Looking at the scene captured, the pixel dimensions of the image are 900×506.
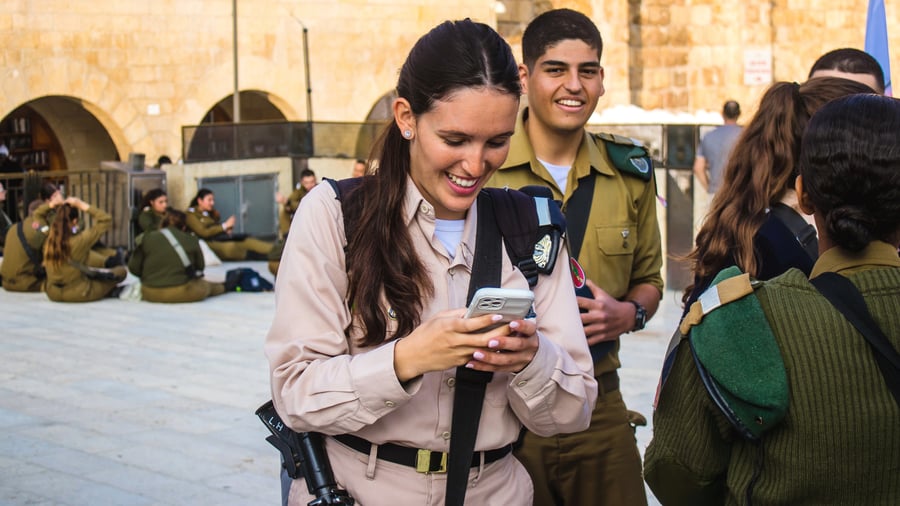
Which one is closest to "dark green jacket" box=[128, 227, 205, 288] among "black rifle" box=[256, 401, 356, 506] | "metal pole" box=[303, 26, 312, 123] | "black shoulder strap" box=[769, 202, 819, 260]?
"black shoulder strap" box=[769, 202, 819, 260]

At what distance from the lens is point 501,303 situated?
78.6 inches

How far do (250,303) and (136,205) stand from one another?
498 centimetres

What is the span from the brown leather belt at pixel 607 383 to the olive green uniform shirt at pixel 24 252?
32.5 ft

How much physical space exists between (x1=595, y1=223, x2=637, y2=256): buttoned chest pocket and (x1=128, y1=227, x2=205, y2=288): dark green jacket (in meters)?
8.53

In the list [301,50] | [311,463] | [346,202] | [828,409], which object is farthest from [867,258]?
[301,50]

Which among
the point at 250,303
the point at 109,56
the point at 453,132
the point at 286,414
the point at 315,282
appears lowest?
the point at 250,303

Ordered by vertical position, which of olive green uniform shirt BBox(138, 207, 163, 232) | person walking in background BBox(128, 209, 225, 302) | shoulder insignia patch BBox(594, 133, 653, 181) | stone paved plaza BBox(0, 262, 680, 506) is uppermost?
shoulder insignia patch BBox(594, 133, 653, 181)

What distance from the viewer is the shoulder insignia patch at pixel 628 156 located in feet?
11.9

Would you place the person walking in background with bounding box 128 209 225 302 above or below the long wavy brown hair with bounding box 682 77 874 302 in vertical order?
below

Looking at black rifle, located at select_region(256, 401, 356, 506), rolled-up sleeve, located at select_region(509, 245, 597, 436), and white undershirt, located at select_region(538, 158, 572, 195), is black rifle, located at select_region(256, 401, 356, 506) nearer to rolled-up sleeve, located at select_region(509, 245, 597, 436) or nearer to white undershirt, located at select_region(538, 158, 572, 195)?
rolled-up sleeve, located at select_region(509, 245, 597, 436)

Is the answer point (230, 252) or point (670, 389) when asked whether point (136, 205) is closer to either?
point (230, 252)

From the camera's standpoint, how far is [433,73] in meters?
2.29

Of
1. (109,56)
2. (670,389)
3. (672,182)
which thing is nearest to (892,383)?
(670,389)

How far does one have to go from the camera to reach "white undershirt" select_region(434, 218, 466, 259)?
241cm
